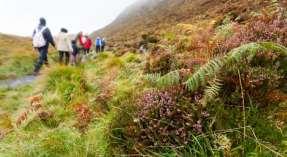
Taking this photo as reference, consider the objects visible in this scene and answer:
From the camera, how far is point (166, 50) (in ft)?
24.1

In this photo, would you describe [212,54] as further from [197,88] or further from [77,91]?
[77,91]

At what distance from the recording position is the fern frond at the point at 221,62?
5430 mm

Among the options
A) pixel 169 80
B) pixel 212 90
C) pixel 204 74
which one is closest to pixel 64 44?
pixel 169 80

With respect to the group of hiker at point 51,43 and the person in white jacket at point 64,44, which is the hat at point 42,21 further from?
the person in white jacket at point 64,44

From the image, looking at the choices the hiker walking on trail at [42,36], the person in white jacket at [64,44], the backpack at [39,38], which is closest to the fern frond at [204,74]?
the hiker walking on trail at [42,36]

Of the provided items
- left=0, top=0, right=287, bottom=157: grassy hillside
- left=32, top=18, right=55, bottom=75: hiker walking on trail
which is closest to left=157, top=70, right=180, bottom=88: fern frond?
left=0, top=0, right=287, bottom=157: grassy hillside

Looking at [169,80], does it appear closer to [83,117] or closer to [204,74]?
[204,74]

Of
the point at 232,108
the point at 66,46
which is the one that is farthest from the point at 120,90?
the point at 66,46

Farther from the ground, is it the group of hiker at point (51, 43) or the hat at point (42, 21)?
the hat at point (42, 21)

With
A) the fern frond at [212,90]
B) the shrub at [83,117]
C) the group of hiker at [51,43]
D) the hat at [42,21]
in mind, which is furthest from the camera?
the group of hiker at [51,43]

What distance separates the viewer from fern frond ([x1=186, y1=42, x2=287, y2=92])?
543 centimetres

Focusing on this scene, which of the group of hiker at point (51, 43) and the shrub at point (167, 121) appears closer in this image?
the shrub at point (167, 121)

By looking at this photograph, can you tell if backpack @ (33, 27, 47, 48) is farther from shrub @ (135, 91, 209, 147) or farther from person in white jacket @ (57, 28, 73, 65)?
shrub @ (135, 91, 209, 147)

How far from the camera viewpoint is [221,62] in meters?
5.56
